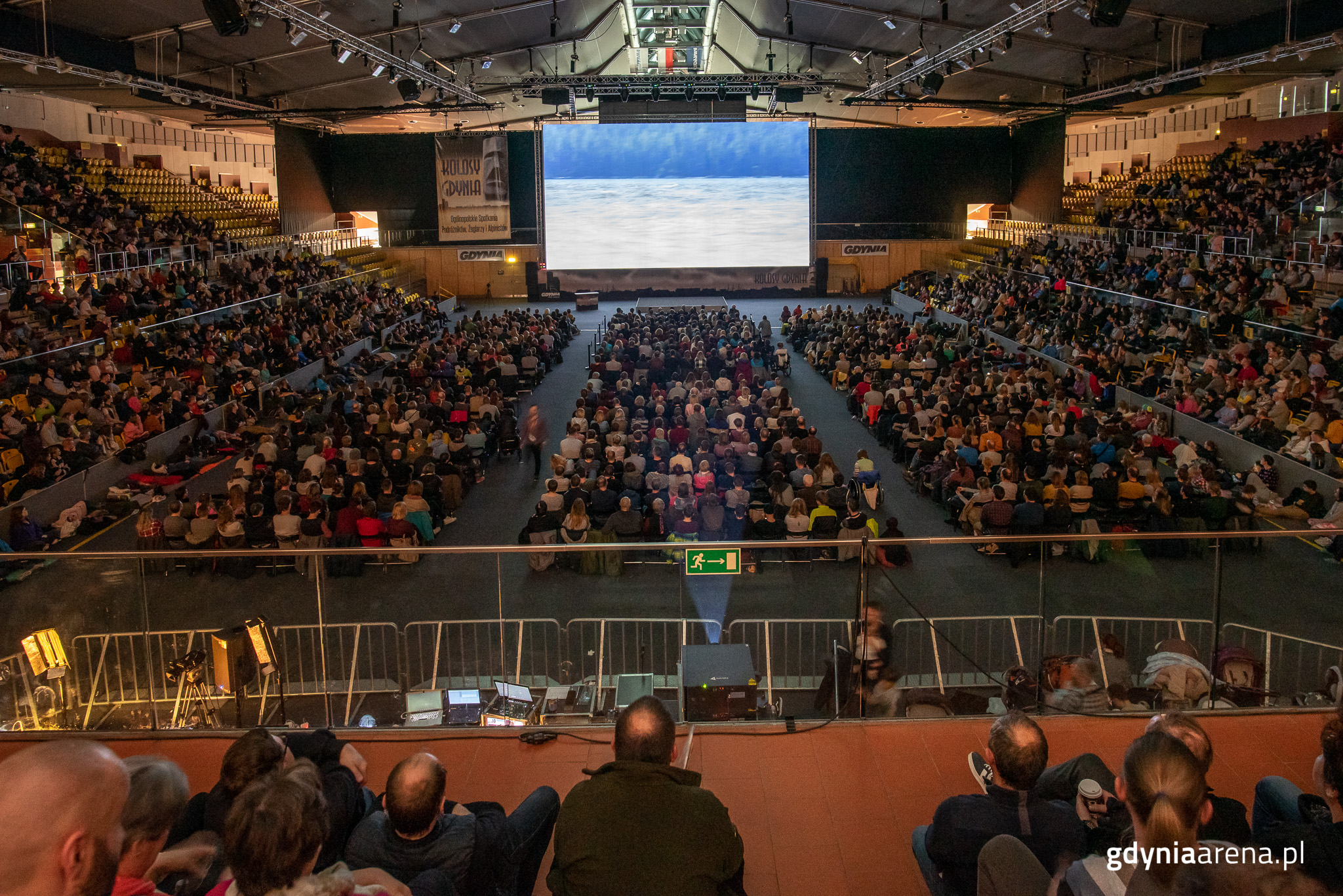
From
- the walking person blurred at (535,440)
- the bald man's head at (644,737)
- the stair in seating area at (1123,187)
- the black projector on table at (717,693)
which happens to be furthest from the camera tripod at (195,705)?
the stair in seating area at (1123,187)

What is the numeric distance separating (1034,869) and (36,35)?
58.3 feet

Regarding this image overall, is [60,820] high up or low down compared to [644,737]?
up

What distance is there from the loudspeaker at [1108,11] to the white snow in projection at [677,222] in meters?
17.7

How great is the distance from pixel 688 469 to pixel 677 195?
19.2 m

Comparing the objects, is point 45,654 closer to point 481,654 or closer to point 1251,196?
point 481,654

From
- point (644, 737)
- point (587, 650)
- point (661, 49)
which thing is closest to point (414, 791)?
point (644, 737)

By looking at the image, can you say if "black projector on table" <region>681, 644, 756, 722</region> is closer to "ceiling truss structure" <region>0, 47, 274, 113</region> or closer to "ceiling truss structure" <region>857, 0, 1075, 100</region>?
"ceiling truss structure" <region>857, 0, 1075, 100</region>

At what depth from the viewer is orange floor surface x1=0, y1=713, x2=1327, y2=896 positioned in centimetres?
347

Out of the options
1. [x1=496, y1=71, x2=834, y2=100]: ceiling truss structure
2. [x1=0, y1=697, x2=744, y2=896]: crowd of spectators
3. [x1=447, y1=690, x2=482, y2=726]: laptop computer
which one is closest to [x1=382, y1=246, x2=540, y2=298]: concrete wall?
[x1=496, y1=71, x2=834, y2=100]: ceiling truss structure

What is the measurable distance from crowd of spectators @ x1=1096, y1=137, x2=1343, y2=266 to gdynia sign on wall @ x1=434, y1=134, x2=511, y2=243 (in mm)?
17980

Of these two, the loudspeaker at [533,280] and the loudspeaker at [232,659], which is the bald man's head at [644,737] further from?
the loudspeaker at [533,280]

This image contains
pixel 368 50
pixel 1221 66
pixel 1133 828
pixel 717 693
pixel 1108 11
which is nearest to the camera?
pixel 1133 828

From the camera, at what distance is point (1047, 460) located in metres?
11.5

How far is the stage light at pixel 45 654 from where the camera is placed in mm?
4879
